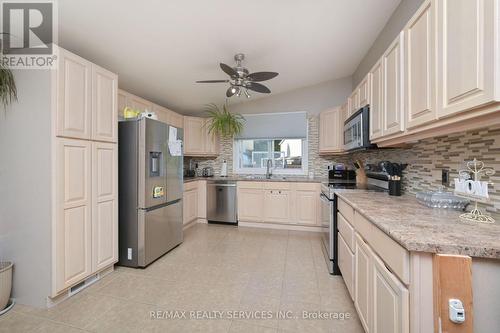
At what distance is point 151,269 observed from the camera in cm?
245

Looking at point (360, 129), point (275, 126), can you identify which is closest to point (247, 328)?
point (360, 129)

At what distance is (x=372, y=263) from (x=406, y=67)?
1330mm

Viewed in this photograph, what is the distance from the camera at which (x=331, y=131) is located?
3795mm

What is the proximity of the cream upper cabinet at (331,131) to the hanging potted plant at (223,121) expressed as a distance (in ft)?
5.29

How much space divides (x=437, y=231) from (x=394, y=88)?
1163 mm

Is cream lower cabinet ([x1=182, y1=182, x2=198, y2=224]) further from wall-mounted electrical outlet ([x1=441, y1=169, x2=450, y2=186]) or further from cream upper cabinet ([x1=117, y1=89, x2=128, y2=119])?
wall-mounted electrical outlet ([x1=441, y1=169, x2=450, y2=186])

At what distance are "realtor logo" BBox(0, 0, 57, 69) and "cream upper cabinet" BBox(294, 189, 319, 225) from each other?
11.5 ft

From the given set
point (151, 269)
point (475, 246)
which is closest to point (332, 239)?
point (475, 246)

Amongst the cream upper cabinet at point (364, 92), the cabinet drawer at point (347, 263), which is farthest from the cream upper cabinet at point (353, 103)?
the cabinet drawer at point (347, 263)

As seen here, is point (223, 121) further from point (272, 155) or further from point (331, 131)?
point (331, 131)

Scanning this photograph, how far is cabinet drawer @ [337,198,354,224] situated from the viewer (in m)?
1.82

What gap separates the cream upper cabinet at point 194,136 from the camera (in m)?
4.44

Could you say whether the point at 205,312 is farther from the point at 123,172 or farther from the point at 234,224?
the point at 234,224

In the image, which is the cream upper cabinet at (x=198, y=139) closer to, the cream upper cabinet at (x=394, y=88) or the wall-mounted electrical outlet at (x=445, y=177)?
the cream upper cabinet at (x=394, y=88)
